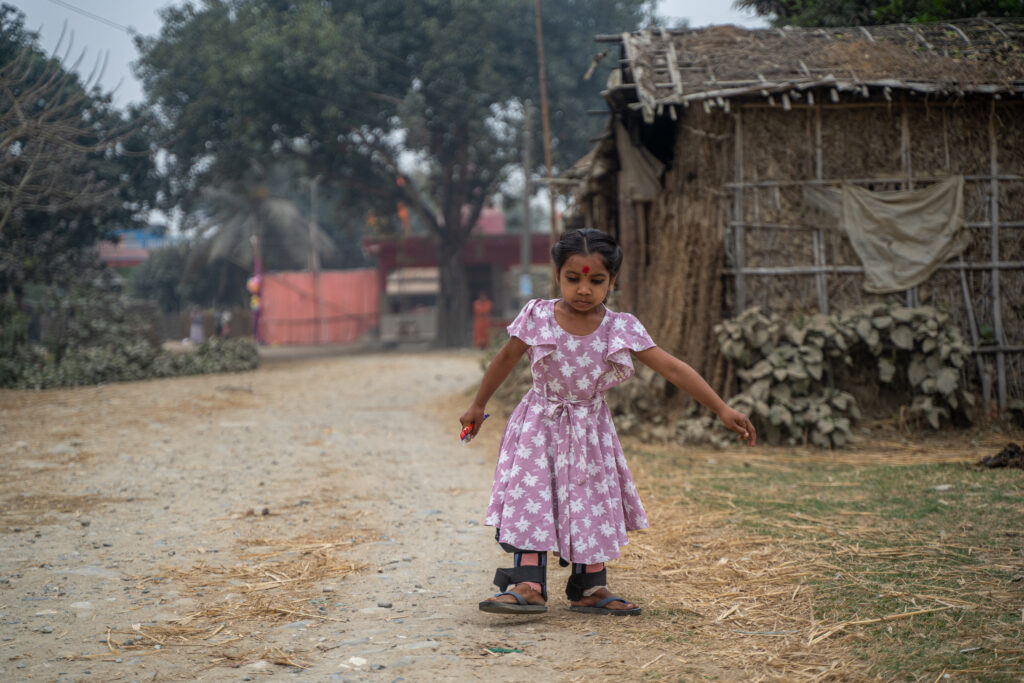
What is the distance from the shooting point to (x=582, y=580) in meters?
3.47

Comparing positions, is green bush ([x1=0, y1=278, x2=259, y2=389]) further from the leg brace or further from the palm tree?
the palm tree

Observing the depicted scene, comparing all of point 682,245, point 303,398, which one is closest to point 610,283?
point 682,245

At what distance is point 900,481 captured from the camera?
605cm

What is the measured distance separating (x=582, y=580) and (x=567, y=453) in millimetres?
517

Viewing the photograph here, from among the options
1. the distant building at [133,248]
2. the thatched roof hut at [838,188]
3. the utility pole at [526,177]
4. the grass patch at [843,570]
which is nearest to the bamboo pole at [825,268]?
the thatched roof hut at [838,188]

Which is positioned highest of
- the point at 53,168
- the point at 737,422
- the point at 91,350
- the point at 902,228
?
the point at 53,168

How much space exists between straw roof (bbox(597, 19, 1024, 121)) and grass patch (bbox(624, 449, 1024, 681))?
140 inches

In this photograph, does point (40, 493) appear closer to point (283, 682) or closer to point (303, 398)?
point (283, 682)

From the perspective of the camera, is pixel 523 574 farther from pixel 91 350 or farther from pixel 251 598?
pixel 91 350

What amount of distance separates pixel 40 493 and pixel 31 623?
2.84 m

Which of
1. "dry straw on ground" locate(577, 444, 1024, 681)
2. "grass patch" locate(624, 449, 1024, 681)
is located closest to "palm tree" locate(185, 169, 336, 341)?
"grass patch" locate(624, 449, 1024, 681)

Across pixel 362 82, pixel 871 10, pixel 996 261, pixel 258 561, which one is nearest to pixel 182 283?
pixel 362 82

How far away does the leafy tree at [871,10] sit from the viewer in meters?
11.1

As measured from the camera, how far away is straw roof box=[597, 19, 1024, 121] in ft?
25.9
